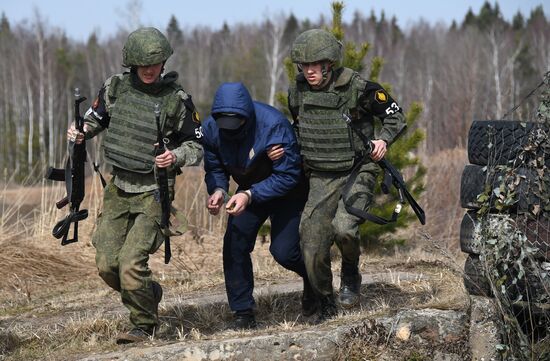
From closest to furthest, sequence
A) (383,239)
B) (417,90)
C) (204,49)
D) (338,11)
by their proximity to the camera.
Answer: (338,11) → (383,239) → (417,90) → (204,49)

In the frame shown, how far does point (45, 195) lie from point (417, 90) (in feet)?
127

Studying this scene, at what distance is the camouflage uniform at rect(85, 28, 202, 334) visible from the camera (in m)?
5.18

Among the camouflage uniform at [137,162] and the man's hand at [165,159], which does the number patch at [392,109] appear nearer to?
the camouflage uniform at [137,162]

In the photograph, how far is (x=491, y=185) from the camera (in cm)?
487

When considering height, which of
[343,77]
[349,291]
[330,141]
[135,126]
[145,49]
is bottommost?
[349,291]

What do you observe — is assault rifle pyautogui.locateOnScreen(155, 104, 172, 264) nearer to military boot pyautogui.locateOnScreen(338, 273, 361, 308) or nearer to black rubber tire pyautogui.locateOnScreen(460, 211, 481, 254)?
military boot pyautogui.locateOnScreen(338, 273, 361, 308)

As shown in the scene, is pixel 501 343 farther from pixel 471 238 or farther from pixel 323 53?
pixel 323 53

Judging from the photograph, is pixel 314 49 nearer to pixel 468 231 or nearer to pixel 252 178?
pixel 252 178

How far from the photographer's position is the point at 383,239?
1005 cm

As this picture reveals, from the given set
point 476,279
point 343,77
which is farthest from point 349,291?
point 343,77

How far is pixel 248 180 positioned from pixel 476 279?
1527 millimetres

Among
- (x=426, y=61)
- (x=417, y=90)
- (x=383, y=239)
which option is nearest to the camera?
(x=383, y=239)

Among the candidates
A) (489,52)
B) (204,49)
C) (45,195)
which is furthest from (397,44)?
(45,195)

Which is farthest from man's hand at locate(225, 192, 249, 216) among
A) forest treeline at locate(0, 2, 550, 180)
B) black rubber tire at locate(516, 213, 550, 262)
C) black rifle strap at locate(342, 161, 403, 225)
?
forest treeline at locate(0, 2, 550, 180)
